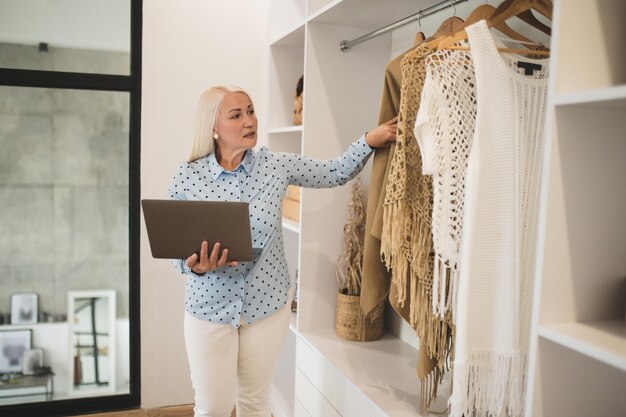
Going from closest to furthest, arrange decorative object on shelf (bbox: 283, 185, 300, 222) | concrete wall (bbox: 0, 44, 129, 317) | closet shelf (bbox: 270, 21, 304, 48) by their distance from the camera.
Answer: closet shelf (bbox: 270, 21, 304, 48) < decorative object on shelf (bbox: 283, 185, 300, 222) < concrete wall (bbox: 0, 44, 129, 317)

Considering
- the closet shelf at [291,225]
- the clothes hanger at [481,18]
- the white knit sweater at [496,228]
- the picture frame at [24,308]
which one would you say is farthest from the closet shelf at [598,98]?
the picture frame at [24,308]

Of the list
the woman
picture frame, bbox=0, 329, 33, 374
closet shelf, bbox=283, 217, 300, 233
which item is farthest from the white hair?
picture frame, bbox=0, 329, 33, 374

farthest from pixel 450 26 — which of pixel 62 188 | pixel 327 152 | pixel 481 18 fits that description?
pixel 62 188

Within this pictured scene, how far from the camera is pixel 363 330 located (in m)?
2.31

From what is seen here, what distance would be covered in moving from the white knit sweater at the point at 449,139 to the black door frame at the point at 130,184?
6.38ft

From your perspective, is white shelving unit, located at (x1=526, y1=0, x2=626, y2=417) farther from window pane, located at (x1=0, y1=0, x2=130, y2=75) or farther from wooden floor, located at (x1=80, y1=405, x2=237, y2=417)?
window pane, located at (x1=0, y1=0, x2=130, y2=75)

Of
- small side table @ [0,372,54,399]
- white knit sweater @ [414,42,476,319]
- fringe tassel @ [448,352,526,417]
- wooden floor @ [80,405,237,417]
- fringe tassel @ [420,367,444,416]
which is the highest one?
white knit sweater @ [414,42,476,319]

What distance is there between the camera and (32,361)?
2963 mm

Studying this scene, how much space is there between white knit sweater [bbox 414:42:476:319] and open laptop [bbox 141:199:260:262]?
60 centimetres

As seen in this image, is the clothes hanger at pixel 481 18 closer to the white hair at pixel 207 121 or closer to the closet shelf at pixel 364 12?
the closet shelf at pixel 364 12

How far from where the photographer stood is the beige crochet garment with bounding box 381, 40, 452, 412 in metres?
1.47

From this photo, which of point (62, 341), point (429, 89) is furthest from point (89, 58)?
point (429, 89)

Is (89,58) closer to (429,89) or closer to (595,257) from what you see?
(429,89)

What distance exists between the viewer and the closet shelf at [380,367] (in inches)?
69.6
